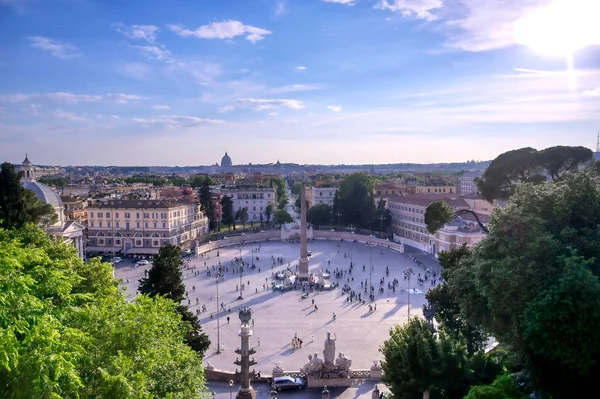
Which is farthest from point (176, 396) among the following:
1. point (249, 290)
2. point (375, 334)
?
point (249, 290)

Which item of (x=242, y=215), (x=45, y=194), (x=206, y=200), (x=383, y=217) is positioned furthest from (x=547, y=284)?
(x=242, y=215)

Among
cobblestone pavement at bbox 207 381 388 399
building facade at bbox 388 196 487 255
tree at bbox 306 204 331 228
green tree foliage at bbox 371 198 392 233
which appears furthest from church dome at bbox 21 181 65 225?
green tree foliage at bbox 371 198 392 233

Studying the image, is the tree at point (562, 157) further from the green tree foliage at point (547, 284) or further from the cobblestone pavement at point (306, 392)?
the cobblestone pavement at point (306, 392)

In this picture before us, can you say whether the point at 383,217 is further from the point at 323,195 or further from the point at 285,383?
the point at 285,383

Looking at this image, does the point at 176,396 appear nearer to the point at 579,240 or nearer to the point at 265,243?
the point at 579,240

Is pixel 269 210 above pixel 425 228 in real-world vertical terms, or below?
above

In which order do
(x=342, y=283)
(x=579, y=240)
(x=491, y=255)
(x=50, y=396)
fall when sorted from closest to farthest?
(x=50, y=396), (x=579, y=240), (x=491, y=255), (x=342, y=283)
